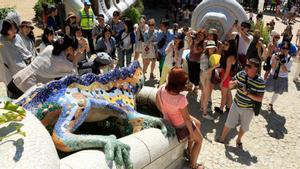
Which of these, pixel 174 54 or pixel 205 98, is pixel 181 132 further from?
pixel 174 54

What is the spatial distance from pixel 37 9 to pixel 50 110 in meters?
10.4

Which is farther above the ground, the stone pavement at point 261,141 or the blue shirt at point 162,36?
the blue shirt at point 162,36

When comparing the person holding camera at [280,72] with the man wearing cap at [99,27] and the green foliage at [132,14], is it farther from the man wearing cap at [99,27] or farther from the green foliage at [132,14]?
the green foliage at [132,14]

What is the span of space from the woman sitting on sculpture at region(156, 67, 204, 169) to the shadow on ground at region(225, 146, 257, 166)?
107cm

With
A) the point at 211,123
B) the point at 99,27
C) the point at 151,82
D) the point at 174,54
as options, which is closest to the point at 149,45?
the point at 151,82

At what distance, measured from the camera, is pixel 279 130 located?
7.04m

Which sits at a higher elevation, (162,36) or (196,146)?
(162,36)

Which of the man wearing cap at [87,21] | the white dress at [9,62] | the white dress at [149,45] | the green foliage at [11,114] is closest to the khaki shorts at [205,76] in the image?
the white dress at [149,45]

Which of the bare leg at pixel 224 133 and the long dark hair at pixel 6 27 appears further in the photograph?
the bare leg at pixel 224 133

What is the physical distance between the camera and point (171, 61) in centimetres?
768

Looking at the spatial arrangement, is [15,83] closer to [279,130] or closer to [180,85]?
[180,85]

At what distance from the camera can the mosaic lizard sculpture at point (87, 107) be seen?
400 cm

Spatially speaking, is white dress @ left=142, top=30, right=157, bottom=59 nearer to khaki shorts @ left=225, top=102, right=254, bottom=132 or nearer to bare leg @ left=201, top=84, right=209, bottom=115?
bare leg @ left=201, top=84, right=209, bottom=115

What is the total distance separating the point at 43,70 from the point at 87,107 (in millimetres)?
1130
